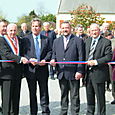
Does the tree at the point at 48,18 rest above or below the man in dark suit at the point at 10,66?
above

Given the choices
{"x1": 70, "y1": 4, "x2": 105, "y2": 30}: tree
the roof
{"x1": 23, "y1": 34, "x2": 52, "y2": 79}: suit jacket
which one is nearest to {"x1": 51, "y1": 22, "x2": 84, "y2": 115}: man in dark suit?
{"x1": 23, "y1": 34, "x2": 52, "y2": 79}: suit jacket

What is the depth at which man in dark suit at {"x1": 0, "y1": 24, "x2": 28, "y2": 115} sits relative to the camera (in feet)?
17.6

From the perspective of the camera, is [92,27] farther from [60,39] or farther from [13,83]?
[13,83]

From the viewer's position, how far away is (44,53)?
19.0ft

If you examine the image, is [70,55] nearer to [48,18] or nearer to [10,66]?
[10,66]

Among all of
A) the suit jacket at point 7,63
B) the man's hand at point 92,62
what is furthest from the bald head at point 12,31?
the man's hand at point 92,62

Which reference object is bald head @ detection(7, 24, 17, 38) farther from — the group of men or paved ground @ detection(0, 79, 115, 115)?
paved ground @ detection(0, 79, 115, 115)

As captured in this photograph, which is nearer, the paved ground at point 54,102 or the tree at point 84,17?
the paved ground at point 54,102

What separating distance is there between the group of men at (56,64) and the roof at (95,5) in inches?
1692

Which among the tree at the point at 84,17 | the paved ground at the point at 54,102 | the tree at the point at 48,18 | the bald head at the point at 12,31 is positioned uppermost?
the tree at the point at 48,18

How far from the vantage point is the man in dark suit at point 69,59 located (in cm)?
561

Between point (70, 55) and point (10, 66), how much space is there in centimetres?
129

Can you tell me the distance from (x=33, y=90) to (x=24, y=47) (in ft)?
3.21

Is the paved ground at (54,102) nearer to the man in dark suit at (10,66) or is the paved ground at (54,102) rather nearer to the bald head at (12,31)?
the man in dark suit at (10,66)
